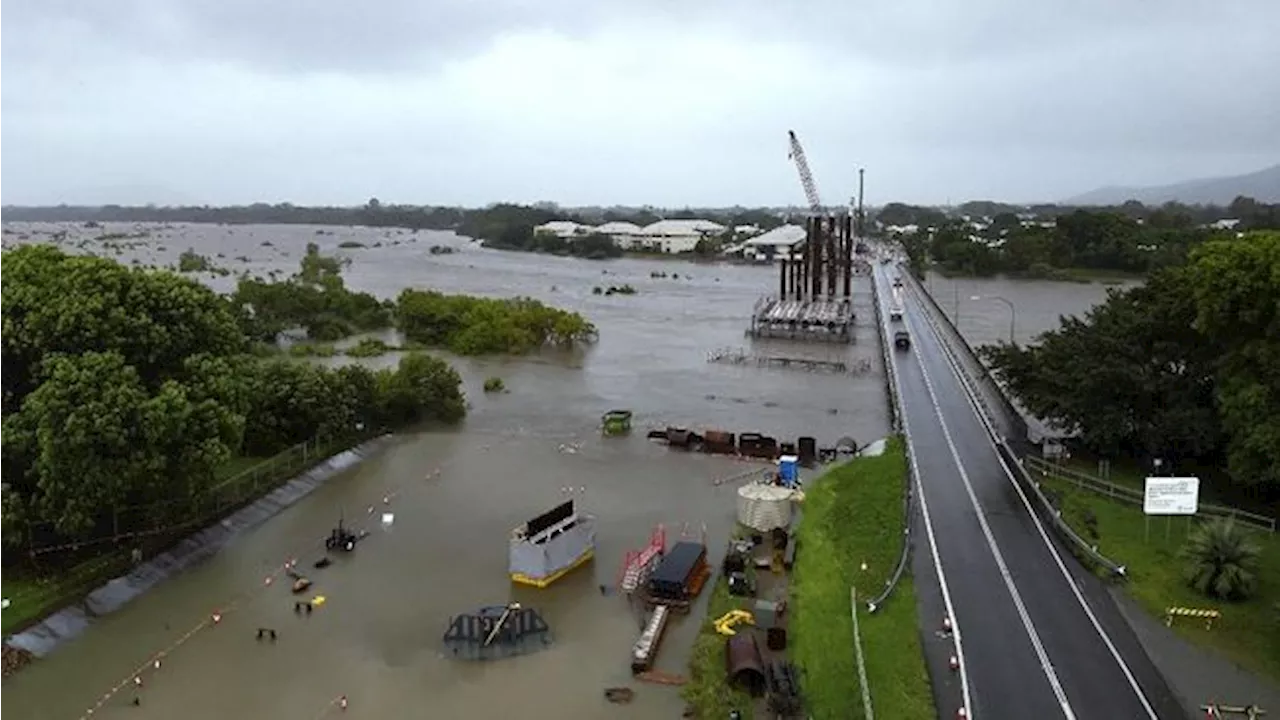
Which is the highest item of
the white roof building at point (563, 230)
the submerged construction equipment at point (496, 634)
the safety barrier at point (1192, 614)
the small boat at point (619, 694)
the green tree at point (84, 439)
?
the white roof building at point (563, 230)

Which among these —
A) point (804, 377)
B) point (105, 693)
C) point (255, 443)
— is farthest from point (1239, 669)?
point (804, 377)

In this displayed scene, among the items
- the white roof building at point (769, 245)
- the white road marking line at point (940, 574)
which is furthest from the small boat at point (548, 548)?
the white roof building at point (769, 245)

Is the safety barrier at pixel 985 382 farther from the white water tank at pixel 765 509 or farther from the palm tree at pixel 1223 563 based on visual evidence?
the palm tree at pixel 1223 563

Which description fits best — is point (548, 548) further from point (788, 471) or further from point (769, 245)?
point (769, 245)

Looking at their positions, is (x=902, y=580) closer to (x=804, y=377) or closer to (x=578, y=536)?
(x=578, y=536)

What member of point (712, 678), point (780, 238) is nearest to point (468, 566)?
point (712, 678)

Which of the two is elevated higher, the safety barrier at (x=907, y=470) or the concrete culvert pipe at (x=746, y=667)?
the safety barrier at (x=907, y=470)
